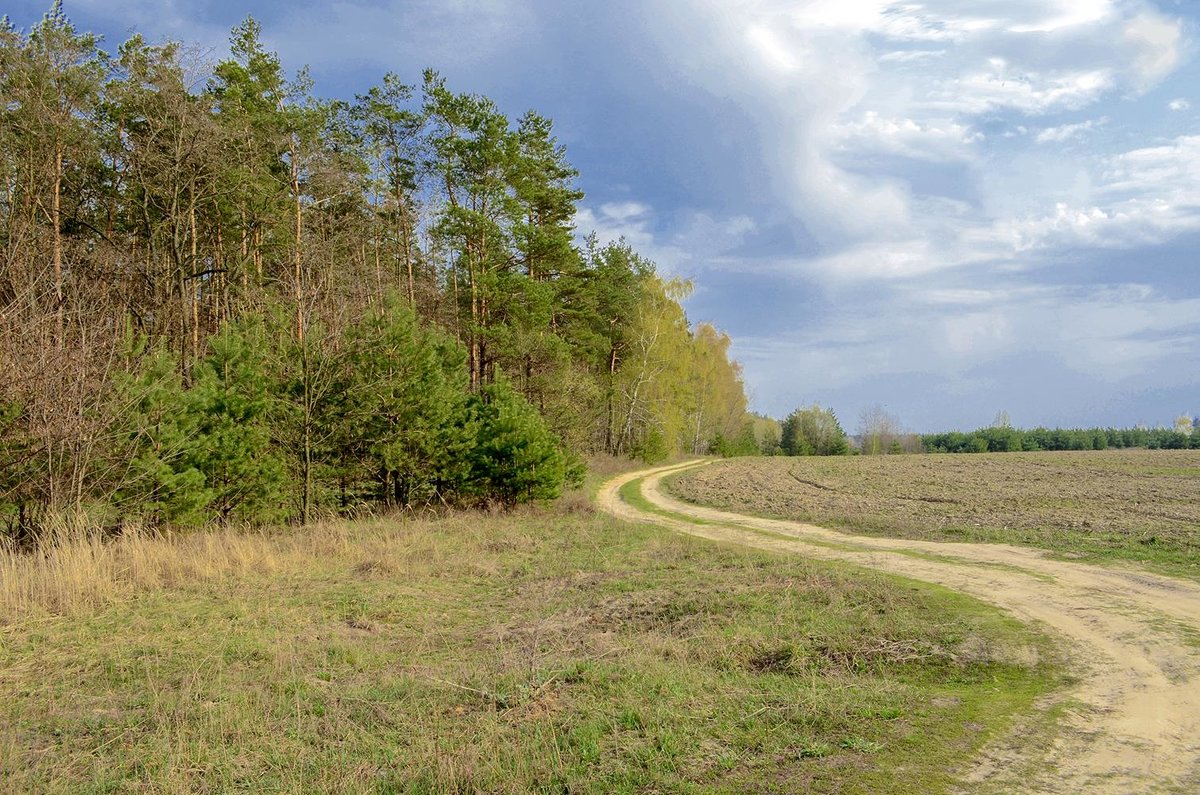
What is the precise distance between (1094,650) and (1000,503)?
18.2m

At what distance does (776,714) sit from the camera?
19.8 ft

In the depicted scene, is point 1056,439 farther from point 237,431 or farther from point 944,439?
point 237,431

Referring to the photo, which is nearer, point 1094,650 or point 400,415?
point 1094,650

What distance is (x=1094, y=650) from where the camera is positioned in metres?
7.99

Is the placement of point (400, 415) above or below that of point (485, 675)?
above

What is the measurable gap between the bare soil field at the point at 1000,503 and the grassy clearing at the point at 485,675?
6323 millimetres

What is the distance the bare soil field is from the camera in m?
15.5

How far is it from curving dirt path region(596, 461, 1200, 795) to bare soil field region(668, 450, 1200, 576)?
63.3 inches

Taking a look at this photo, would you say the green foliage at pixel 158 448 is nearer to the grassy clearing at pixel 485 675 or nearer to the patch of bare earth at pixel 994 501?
the grassy clearing at pixel 485 675

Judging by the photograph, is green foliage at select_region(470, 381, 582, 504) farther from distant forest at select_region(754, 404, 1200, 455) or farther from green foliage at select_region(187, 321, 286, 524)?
distant forest at select_region(754, 404, 1200, 455)

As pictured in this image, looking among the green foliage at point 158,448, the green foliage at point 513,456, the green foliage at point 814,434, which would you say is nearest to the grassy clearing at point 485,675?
the green foliage at point 158,448

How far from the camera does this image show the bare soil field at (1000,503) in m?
15.5

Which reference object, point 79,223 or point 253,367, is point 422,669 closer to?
point 253,367

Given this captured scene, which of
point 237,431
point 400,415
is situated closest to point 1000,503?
point 400,415
